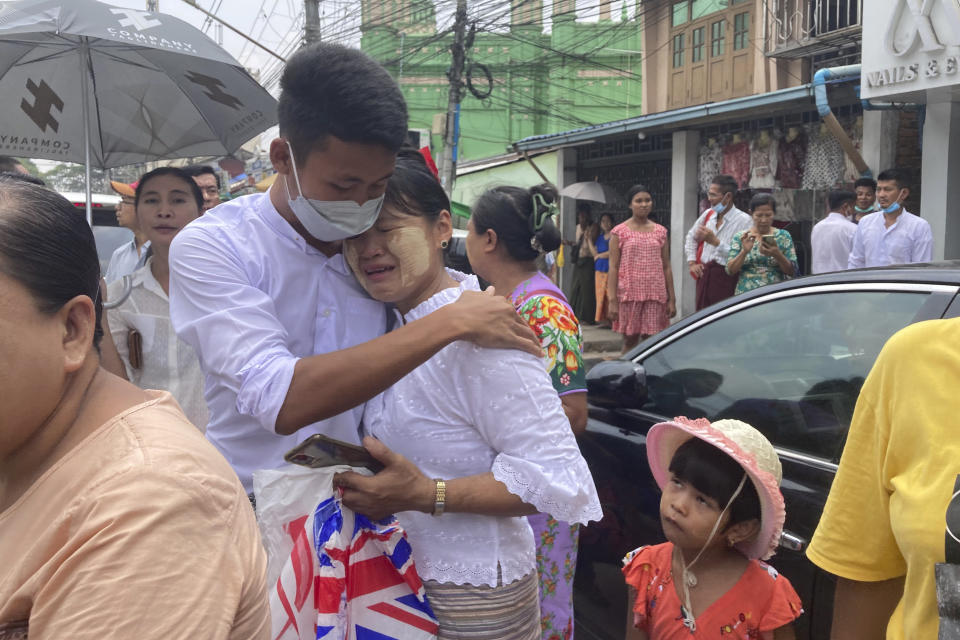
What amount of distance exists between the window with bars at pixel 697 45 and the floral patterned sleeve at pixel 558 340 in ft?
44.4

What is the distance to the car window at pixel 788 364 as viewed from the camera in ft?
7.91

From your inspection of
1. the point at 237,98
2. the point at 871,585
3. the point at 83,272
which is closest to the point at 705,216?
the point at 237,98

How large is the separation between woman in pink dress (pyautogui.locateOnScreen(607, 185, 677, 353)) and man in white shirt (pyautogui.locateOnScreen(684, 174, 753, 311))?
1.16 ft

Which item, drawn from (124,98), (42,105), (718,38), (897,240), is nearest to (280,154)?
(124,98)

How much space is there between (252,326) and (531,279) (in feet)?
4.92

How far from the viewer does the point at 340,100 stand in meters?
1.75

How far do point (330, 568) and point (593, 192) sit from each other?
13136mm

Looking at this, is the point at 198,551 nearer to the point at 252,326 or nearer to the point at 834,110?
the point at 252,326

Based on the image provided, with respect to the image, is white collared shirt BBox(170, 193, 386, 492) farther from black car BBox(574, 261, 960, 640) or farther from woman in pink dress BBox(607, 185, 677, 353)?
woman in pink dress BBox(607, 185, 677, 353)

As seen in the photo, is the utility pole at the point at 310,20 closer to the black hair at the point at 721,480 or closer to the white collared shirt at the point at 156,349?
the white collared shirt at the point at 156,349

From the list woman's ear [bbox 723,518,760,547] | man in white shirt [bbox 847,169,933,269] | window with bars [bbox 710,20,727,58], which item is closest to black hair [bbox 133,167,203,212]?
woman's ear [bbox 723,518,760,547]

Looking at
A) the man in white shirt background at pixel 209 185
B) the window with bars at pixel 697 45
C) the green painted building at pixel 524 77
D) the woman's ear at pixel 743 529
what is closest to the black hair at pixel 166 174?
the man in white shirt background at pixel 209 185

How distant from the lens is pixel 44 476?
3.55ft

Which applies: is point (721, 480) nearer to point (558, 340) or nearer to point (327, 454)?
point (558, 340)
